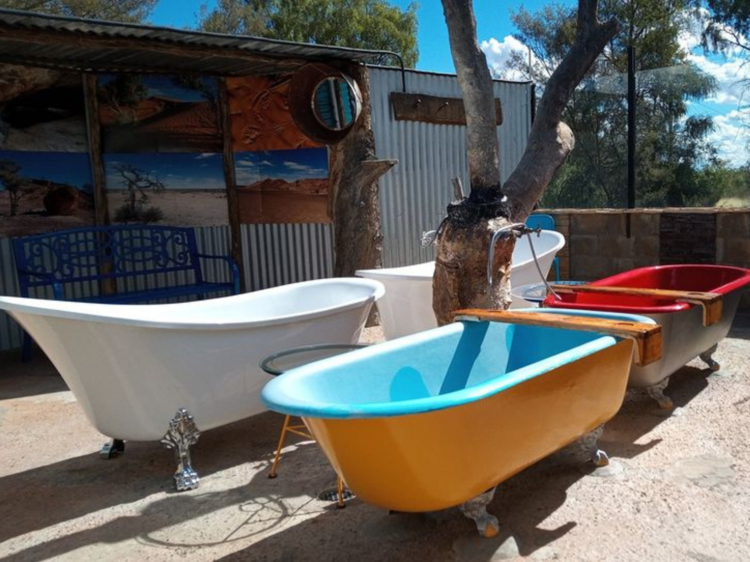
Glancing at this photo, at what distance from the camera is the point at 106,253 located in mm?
6207

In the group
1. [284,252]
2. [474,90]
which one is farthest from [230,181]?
[474,90]

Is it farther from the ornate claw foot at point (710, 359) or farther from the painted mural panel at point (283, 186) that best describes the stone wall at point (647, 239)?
the painted mural panel at point (283, 186)

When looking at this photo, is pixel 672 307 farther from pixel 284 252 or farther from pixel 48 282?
pixel 48 282

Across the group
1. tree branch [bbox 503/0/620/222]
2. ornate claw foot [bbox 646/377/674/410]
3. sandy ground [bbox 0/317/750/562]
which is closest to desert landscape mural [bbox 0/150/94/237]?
sandy ground [bbox 0/317/750/562]

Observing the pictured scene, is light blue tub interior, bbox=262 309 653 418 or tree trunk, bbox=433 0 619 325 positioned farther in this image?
tree trunk, bbox=433 0 619 325

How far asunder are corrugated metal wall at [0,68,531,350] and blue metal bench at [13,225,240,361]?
19 cm

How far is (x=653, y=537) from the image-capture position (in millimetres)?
2469

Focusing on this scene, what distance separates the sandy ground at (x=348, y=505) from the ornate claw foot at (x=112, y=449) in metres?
0.04

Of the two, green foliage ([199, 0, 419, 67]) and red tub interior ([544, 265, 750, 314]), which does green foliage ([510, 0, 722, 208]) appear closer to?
red tub interior ([544, 265, 750, 314])

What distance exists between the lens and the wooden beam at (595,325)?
264 cm

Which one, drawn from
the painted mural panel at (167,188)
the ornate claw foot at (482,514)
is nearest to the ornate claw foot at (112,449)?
the ornate claw foot at (482,514)

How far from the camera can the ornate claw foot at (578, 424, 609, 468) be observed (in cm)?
299

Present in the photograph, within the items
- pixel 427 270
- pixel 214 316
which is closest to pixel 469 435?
pixel 214 316

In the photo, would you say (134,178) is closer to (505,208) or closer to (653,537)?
(505,208)
